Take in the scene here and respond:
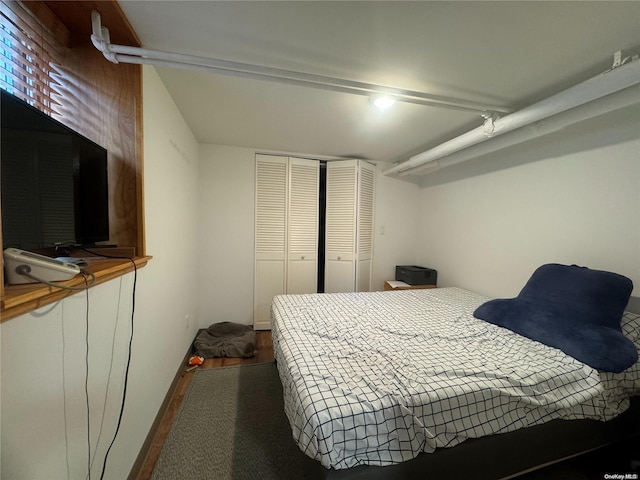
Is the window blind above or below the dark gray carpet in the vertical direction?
above

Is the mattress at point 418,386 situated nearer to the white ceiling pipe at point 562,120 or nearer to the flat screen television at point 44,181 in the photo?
the flat screen television at point 44,181

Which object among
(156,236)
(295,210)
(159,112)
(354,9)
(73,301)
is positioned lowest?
(73,301)

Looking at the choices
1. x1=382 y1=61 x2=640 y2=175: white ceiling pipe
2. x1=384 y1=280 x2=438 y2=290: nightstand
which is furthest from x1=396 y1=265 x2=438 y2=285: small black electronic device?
x1=382 y1=61 x2=640 y2=175: white ceiling pipe

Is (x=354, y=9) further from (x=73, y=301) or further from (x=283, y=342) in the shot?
(x=283, y=342)

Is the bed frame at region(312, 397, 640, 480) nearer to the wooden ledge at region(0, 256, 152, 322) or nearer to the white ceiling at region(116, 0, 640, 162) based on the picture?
the wooden ledge at region(0, 256, 152, 322)

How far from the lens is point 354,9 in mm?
1047

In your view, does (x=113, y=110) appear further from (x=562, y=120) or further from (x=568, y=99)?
(x=562, y=120)

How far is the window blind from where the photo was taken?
0.85 m

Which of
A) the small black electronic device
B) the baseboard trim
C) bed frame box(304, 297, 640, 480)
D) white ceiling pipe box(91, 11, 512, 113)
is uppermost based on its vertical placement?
white ceiling pipe box(91, 11, 512, 113)

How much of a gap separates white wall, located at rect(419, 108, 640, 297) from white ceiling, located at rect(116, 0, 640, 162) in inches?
21.1

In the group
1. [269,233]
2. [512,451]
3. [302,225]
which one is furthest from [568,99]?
[269,233]

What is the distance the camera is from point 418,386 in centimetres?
104

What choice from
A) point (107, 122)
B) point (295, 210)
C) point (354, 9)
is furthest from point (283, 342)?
point (295, 210)

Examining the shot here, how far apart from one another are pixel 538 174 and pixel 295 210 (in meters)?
2.62
